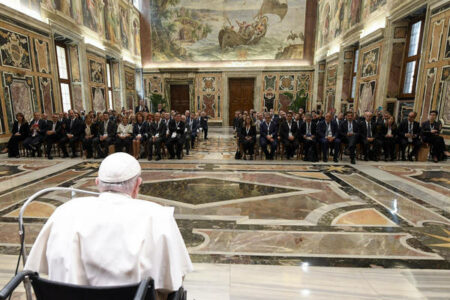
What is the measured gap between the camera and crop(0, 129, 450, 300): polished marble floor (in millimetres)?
2264

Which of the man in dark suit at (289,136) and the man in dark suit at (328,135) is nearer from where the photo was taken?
the man in dark suit at (328,135)

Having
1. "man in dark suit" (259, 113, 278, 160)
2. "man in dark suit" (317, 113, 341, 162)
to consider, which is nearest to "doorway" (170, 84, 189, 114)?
"man in dark suit" (259, 113, 278, 160)

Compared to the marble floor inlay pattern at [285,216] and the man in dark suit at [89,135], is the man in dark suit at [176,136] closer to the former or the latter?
the marble floor inlay pattern at [285,216]

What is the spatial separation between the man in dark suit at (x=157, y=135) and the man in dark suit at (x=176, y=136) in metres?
0.22

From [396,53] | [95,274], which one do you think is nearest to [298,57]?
[396,53]

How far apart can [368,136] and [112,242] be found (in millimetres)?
7668

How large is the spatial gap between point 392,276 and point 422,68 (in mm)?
7271

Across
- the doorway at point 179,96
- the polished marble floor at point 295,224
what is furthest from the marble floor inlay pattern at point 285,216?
the doorway at point 179,96

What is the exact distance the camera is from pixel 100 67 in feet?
39.6

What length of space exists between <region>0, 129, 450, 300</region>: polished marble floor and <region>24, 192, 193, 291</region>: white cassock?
4.07ft

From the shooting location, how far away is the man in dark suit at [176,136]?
24.9 ft

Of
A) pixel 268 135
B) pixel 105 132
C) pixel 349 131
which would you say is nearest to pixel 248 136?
pixel 268 135

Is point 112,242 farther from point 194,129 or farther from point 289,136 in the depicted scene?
point 194,129

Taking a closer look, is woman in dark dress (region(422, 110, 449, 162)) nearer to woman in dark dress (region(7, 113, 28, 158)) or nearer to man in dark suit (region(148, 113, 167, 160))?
man in dark suit (region(148, 113, 167, 160))
